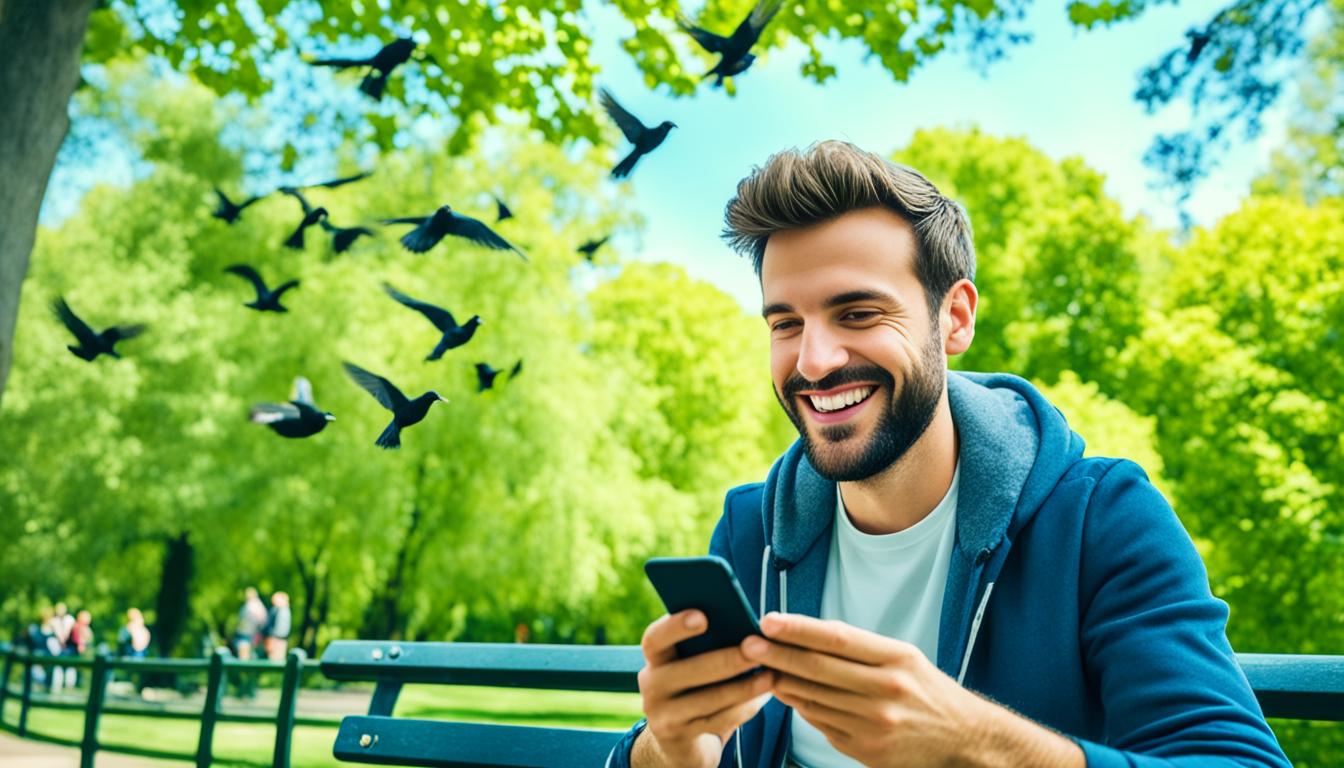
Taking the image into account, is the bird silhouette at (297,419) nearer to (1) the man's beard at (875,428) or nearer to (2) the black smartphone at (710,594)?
(1) the man's beard at (875,428)

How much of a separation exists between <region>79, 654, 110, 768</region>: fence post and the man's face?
8.82 metres

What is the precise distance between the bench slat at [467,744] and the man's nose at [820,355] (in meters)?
1.00

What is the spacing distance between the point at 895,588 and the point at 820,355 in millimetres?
534

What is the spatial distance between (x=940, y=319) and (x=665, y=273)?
33285 mm

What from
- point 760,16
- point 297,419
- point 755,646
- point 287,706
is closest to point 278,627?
point 287,706

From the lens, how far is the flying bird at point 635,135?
466cm

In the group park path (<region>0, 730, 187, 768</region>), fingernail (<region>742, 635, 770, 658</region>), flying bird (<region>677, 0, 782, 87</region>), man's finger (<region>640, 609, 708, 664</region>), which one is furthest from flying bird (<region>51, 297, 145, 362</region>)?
park path (<region>0, 730, 187, 768</region>)

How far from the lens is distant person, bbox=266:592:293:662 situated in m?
19.7

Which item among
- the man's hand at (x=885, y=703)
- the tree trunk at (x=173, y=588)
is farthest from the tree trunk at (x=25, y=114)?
the tree trunk at (x=173, y=588)

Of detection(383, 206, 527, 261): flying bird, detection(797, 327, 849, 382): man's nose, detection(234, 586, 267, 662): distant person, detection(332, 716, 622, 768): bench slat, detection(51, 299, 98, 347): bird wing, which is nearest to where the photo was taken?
detection(797, 327, 849, 382): man's nose

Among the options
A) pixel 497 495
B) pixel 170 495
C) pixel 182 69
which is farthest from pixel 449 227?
pixel 497 495

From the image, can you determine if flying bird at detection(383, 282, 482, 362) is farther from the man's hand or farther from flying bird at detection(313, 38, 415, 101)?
the man's hand

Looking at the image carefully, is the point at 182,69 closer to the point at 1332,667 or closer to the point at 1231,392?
the point at 1332,667

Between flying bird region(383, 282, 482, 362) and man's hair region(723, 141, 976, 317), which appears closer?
man's hair region(723, 141, 976, 317)
